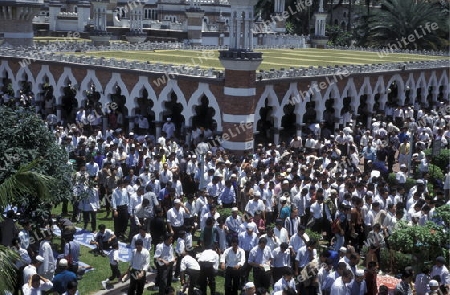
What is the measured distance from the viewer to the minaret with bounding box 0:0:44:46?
129 feet

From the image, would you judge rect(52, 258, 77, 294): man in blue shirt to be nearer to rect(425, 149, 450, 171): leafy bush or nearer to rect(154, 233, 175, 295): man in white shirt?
rect(154, 233, 175, 295): man in white shirt

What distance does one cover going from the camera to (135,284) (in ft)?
41.5

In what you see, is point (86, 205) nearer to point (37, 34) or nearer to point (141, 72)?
point (141, 72)

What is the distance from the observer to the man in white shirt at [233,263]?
12695 mm

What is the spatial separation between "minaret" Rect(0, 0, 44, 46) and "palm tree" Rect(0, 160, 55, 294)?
99.2 feet

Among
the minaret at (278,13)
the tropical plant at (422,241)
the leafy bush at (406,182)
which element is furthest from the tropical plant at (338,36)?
the tropical plant at (422,241)

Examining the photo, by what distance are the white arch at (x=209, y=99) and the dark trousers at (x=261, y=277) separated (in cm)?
1248

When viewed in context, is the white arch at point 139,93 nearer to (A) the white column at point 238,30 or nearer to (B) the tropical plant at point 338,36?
(A) the white column at point 238,30

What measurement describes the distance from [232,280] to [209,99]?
13.4 meters

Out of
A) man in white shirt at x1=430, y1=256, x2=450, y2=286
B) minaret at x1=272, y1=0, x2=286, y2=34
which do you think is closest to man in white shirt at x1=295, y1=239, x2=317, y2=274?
man in white shirt at x1=430, y1=256, x2=450, y2=286

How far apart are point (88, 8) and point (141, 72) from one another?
3153 cm

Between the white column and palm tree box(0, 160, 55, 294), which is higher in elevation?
the white column

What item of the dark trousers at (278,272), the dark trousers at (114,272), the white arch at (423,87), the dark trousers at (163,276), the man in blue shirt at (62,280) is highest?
the white arch at (423,87)

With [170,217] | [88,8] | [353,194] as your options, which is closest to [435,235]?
[353,194]
